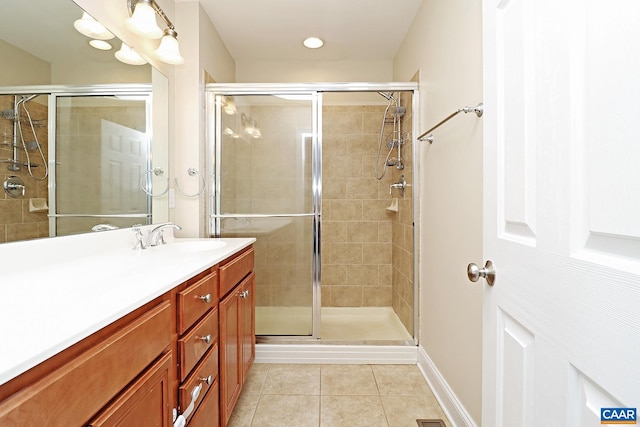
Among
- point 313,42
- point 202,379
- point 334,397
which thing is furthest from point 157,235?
point 313,42

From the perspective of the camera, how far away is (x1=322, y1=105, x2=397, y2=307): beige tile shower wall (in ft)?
10.7

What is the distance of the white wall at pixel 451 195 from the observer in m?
1.41

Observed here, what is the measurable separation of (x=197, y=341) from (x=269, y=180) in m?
1.42

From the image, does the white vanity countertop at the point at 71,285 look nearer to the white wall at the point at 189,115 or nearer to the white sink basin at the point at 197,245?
the white sink basin at the point at 197,245

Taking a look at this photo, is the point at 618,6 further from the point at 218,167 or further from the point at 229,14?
the point at 229,14

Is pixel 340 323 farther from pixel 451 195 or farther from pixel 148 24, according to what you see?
pixel 148 24

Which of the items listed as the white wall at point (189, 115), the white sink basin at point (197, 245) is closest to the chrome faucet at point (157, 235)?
the white sink basin at point (197, 245)

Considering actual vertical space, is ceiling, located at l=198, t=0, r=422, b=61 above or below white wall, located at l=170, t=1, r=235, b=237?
above

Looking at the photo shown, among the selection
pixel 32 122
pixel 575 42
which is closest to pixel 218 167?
pixel 32 122

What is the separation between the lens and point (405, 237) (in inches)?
105

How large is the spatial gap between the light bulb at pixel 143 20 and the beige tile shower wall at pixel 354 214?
1.91 meters

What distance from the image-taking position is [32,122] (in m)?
1.13

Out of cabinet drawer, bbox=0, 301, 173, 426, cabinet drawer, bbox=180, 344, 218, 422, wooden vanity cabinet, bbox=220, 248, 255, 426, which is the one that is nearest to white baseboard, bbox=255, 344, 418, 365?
wooden vanity cabinet, bbox=220, 248, 255, 426

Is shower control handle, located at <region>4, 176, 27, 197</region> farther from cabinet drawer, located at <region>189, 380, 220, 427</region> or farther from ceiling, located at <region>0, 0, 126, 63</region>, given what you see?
cabinet drawer, located at <region>189, 380, 220, 427</region>
